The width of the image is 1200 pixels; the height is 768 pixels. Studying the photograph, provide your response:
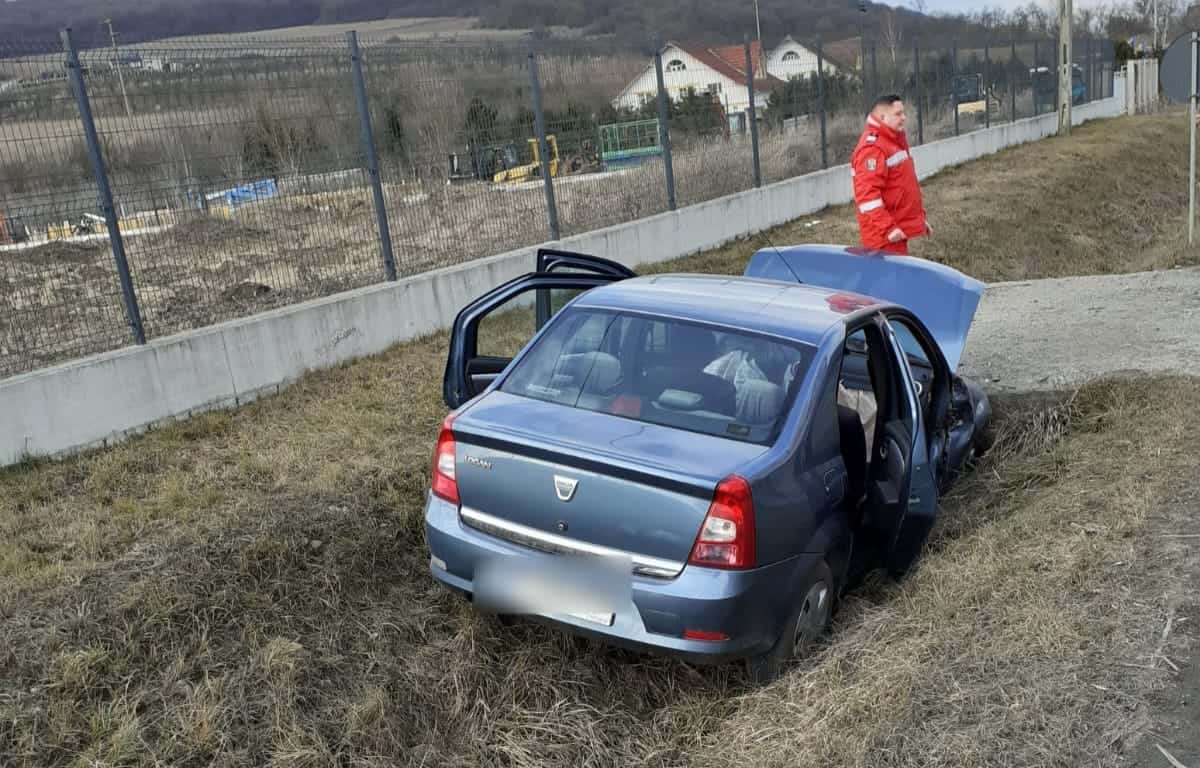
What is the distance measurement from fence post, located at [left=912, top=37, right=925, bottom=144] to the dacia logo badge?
1968 cm

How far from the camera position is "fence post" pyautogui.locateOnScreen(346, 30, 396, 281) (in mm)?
8594

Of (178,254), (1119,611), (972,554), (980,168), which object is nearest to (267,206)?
(178,254)

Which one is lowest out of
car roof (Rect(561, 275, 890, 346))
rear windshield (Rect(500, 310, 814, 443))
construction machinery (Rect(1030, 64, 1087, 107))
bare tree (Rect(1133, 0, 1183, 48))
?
rear windshield (Rect(500, 310, 814, 443))

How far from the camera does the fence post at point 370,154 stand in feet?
28.2

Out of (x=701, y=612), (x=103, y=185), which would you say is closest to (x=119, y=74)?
(x=103, y=185)

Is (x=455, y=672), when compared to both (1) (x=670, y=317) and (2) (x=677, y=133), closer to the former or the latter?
(1) (x=670, y=317)

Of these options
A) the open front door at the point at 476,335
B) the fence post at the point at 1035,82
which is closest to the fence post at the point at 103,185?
the open front door at the point at 476,335

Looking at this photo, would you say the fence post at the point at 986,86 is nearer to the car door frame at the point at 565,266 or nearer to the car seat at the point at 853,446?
the car door frame at the point at 565,266

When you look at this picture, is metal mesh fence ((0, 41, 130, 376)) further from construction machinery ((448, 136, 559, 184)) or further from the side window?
the side window

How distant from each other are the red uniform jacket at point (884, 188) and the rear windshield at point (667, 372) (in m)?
4.38

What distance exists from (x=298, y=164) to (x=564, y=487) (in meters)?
5.46

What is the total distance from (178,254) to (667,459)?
499 centimetres

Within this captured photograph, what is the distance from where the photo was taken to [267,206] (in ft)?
25.9

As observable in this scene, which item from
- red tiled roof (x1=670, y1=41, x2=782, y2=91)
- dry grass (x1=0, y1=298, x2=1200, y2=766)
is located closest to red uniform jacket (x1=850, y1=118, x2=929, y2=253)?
dry grass (x1=0, y1=298, x2=1200, y2=766)
